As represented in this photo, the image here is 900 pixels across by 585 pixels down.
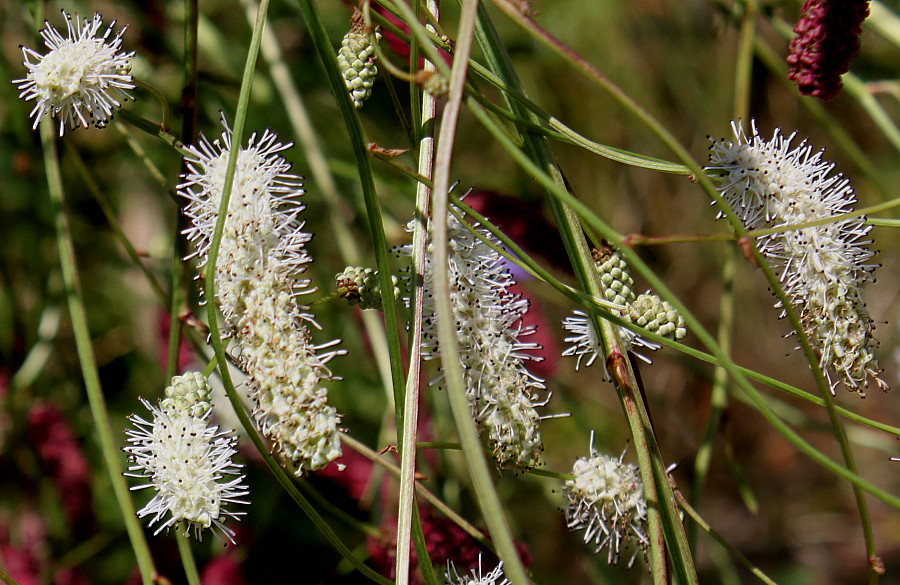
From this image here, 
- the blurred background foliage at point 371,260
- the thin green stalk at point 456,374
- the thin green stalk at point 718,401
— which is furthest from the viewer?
the blurred background foliage at point 371,260

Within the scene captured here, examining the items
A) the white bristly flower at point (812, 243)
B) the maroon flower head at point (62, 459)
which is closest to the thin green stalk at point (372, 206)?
the white bristly flower at point (812, 243)

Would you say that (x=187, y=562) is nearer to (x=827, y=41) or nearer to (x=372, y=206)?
(x=372, y=206)

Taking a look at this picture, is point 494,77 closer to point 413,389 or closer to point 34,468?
point 413,389

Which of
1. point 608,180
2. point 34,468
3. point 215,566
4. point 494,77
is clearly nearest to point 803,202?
point 494,77

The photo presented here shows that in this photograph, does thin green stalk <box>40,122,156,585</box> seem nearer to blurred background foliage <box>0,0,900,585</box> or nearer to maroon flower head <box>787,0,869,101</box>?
blurred background foliage <box>0,0,900,585</box>

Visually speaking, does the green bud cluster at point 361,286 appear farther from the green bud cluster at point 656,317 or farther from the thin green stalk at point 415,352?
the green bud cluster at point 656,317

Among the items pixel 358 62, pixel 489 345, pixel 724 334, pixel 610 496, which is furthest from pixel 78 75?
pixel 724 334
